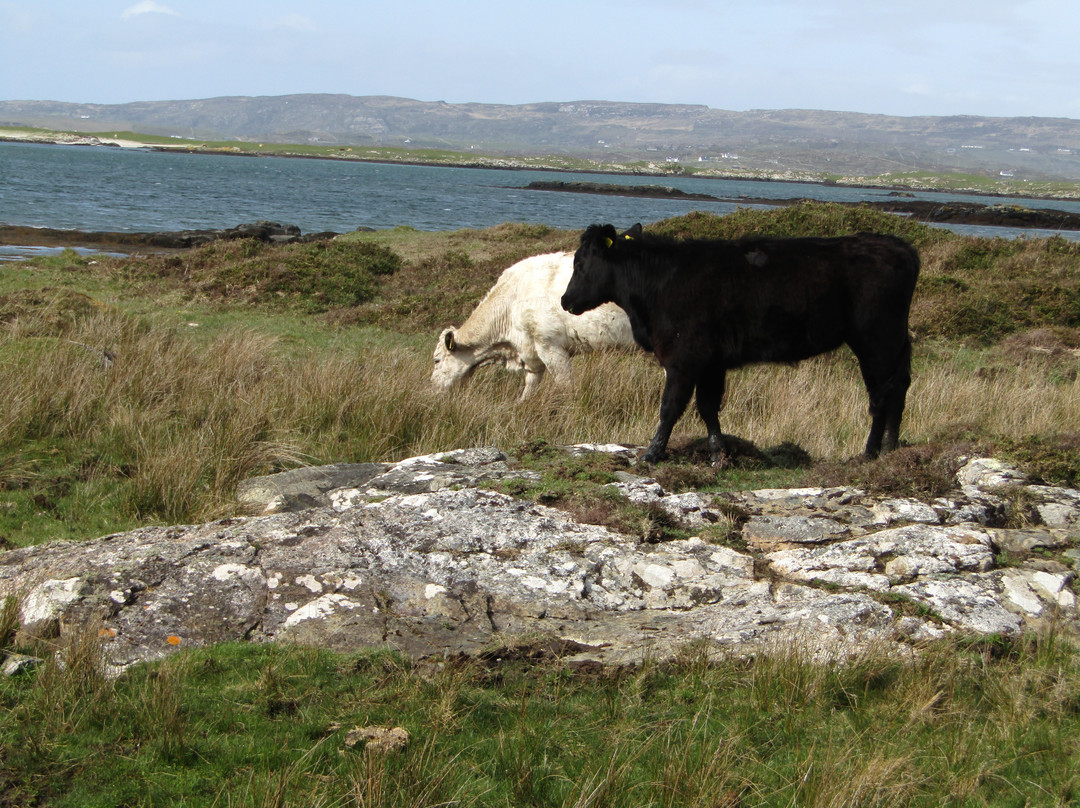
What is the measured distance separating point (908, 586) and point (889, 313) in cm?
315

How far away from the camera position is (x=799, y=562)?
227 inches

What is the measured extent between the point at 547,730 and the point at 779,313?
4.98 metres

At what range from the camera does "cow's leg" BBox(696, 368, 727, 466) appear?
8.08m

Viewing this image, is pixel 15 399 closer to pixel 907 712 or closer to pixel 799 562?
pixel 799 562

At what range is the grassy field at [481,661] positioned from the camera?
3523 millimetres

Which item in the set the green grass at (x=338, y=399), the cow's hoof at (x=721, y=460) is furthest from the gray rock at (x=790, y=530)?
the cow's hoof at (x=721, y=460)

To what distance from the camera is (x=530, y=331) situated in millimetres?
12617

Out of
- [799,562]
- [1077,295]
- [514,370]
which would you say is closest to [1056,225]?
[1077,295]

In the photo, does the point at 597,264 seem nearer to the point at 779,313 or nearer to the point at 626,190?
the point at 779,313

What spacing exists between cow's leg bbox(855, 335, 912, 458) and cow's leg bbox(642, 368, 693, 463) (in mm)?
1494

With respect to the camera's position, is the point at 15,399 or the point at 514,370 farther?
the point at 514,370

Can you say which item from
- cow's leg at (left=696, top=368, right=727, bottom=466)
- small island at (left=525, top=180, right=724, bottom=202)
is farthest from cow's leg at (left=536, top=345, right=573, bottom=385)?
small island at (left=525, top=180, right=724, bottom=202)

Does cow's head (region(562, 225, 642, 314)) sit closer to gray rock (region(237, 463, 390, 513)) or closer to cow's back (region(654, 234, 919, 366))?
cow's back (region(654, 234, 919, 366))

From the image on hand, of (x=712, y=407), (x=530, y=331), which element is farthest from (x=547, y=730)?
(x=530, y=331)
